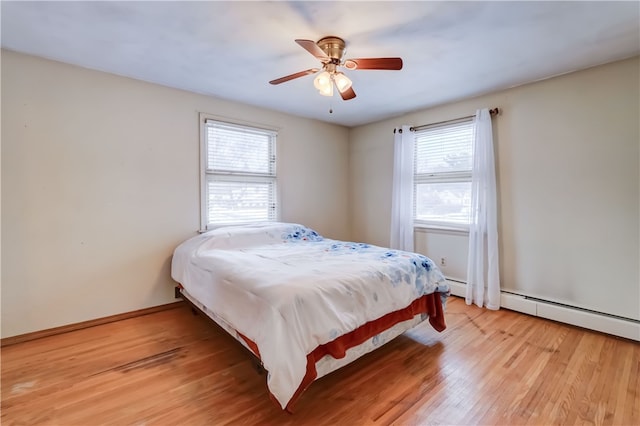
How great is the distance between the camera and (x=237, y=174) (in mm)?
3609

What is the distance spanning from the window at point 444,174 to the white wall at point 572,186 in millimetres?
293

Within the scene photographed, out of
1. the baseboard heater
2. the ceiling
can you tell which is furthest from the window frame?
the baseboard heater

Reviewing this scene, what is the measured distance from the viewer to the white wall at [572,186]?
250 centimetres

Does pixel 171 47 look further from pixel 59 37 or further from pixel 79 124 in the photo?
pixel 79 124

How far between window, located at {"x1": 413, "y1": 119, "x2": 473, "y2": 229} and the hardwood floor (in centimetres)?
148

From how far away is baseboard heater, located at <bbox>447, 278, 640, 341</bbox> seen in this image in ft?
8.09

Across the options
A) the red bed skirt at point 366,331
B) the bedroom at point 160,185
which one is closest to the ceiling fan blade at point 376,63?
the bedroom at point 160,185

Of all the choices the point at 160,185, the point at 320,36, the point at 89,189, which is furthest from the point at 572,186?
the point at 89,189

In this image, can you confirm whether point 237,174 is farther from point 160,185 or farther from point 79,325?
point 79,325

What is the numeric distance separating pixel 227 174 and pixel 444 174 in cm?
268

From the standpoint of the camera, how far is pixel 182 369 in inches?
81.5

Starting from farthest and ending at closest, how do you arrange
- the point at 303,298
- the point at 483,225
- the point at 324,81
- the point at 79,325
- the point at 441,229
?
the point at 441,229 < the point at 483,225 < the point at 79,325 < the point at 324,81 < the point at 303,298

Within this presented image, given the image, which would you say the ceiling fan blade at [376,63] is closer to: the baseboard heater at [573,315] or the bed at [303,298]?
the bed at [303,298]

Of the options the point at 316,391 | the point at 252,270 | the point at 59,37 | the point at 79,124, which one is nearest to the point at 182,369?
the point at 252,270
